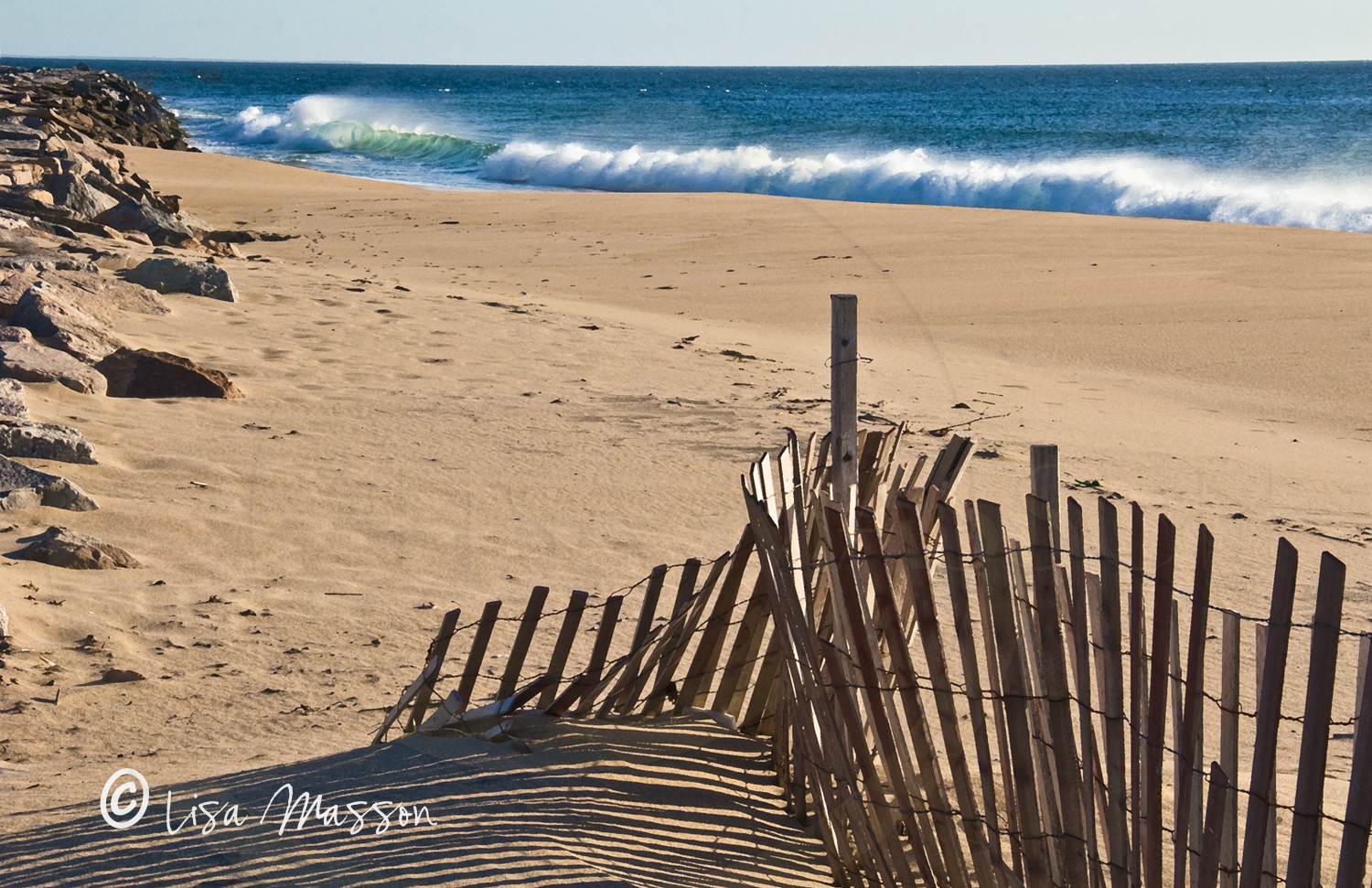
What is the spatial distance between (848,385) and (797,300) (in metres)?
9.33

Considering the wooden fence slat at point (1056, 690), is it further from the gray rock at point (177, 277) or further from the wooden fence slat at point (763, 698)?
the gray rock at point (177, 277)

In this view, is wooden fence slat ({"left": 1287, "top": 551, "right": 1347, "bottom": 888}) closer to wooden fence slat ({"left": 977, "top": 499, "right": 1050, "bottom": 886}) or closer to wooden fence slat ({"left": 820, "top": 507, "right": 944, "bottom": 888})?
wooden fence slat ({"left": 977, "top": 499, "right": 1050, "bottom": 886})

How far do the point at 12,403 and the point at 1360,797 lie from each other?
5.96m

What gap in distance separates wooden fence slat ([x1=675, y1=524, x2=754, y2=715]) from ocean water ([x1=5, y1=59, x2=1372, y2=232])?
22.8 meters

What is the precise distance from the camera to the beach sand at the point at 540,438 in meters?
4.10

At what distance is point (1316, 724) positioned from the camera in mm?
1870

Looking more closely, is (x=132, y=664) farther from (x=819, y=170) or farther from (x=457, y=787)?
(x=819, y=170)

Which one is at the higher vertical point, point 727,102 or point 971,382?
point 727,102

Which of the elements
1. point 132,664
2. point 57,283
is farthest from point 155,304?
point 132,664

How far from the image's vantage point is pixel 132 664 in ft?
13.5

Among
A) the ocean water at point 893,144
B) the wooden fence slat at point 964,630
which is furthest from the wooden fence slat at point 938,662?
the ocean water at point 893,144

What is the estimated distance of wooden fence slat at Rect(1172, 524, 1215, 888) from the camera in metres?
2.07

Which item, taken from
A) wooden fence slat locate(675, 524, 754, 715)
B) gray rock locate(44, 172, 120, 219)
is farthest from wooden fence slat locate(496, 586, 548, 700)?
gray rock locate(44, 172, 120, 219)

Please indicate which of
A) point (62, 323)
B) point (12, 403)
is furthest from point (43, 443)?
point (62, 323)
